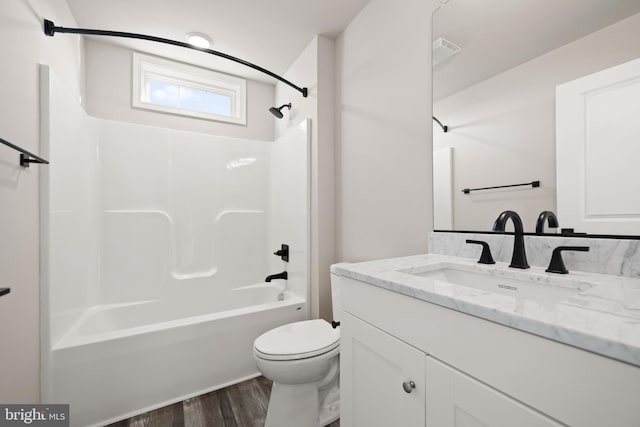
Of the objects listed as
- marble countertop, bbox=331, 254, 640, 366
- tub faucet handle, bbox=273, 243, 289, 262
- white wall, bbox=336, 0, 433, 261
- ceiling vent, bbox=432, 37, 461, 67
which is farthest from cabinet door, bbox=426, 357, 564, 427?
tub faucet handle, bbox=273, 243, 289, 262

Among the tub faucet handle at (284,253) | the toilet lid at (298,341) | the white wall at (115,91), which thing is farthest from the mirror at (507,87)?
the white wall at (115,91)

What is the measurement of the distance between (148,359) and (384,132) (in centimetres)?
195

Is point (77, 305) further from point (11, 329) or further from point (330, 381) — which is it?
point (330, 381)

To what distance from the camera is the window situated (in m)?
2.41

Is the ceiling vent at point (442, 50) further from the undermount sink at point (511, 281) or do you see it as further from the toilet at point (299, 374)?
the toilet at point (299, 374)

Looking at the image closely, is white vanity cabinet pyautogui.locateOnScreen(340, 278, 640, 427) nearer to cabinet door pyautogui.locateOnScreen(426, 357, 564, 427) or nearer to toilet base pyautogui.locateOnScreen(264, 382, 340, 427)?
cabinet door pyautogui.locateOnScreen(426, 357, 564, 427)

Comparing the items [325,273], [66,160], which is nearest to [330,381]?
[325,273]

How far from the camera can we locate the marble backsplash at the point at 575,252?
0.77 meters

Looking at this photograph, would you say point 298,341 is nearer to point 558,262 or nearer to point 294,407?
point 294,407

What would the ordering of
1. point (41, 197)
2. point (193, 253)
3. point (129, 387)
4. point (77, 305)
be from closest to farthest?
point (41, 197), point (129, 387), point (77, 305), point (193, 253)

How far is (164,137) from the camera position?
235 centimetres

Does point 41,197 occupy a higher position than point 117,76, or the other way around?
point 117,76

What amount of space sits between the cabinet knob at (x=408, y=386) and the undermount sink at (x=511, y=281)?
0.35 meters

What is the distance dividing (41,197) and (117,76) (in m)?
1.48
